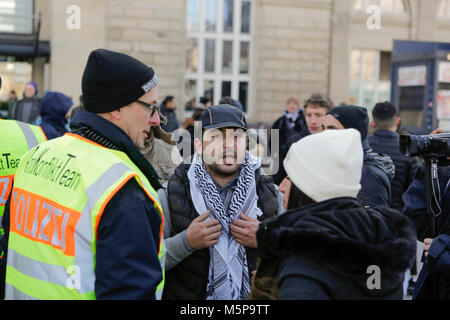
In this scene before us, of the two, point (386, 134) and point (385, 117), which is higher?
point (385, 117)

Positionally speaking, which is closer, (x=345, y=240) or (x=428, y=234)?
(x=345, y=240)

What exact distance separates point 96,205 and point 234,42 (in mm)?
15704

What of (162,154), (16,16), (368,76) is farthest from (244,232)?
(368,76)

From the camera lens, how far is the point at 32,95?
406 inches

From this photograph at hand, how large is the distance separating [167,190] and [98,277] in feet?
3.61

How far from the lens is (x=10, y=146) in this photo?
306cm

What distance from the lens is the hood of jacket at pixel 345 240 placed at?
1.83 metres

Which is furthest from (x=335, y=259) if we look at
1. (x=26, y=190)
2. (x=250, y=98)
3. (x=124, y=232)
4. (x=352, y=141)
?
(x=250, y=98)

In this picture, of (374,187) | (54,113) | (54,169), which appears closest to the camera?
(54,169)

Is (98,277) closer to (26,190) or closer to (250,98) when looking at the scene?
(26,190)

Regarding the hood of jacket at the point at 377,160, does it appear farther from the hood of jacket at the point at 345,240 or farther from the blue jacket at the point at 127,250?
the blue jacket at the point at 127,250

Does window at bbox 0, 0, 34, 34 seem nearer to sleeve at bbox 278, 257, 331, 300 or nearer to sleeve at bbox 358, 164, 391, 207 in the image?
sleeve at bbox 358, 164, 391, 207

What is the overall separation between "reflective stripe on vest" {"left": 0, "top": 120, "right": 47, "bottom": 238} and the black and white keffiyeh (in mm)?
965

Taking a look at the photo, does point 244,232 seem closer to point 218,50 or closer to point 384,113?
point 384,113
